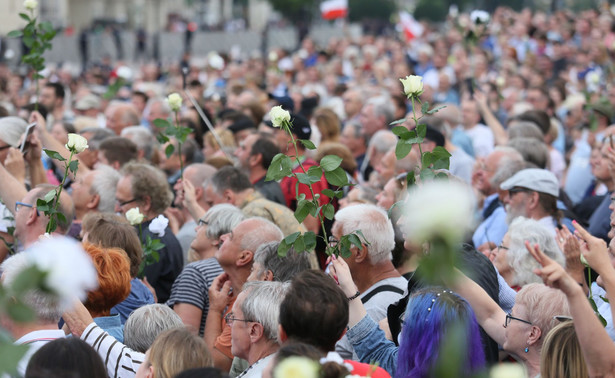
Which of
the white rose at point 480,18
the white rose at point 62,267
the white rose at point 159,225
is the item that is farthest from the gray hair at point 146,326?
the white rose at point 480,18

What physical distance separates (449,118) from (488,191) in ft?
10.0

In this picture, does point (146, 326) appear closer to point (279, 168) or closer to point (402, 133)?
point (279, 168)

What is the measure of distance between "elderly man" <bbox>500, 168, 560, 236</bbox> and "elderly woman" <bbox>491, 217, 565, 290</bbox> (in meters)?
0.96

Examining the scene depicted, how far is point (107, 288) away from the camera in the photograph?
3924mm

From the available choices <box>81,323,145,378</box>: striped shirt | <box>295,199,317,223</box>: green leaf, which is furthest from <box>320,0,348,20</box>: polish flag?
<box>81,323,145,378</box>: striped shirt

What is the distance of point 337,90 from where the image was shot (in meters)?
14.8

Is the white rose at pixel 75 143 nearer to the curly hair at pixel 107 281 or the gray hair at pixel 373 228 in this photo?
the curly hair at pixel 107 281

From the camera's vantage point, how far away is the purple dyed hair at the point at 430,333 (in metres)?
3.21

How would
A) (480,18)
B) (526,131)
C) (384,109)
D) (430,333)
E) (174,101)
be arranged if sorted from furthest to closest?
1. (384,109)
2. (480,18)
3. (526,131)
4. (174,101)
5. (430,333)

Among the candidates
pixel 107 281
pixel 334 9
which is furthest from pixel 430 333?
pixel 334 9

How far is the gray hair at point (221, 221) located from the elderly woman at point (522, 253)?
1554mm

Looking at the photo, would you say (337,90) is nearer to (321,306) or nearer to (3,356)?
(321,306)

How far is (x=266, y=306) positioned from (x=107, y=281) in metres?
0.85

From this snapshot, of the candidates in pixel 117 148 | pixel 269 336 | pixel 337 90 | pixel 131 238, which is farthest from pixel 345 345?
pixel 337 90
